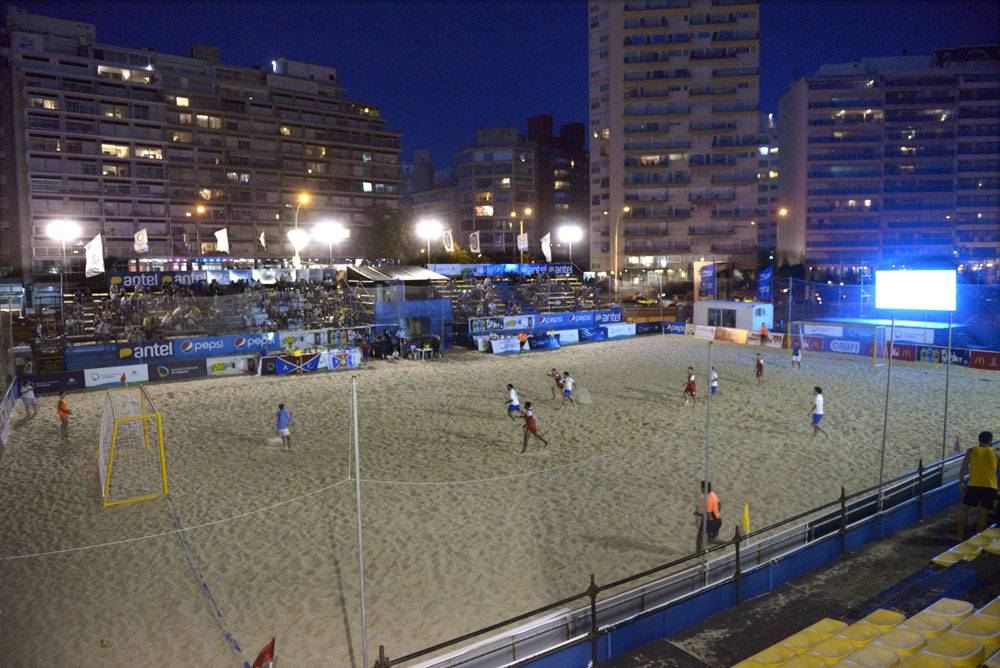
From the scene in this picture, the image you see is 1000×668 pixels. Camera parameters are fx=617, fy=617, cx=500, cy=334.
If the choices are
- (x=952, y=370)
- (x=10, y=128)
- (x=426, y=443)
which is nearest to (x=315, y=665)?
(x=426, y=443)

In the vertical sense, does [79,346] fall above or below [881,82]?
below

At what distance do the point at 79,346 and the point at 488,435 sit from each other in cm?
1805

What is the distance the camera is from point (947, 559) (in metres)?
7.05

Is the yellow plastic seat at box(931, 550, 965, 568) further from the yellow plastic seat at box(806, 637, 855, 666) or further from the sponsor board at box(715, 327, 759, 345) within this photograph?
the sponsor board at box(715, 327, 759, 345)

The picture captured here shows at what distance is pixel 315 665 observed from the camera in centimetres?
735

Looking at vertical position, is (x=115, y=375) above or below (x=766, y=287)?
below

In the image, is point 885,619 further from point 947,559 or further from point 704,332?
point 704,332

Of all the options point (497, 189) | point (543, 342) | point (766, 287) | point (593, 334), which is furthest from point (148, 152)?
point (766, 287)

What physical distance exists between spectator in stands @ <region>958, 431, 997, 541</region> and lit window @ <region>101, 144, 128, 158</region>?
6595cm

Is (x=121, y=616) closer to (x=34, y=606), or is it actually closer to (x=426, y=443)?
(x=34, y=606)

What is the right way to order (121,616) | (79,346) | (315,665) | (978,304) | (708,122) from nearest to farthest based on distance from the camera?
(315,665) → (121,616) → (79,346) → (978,304) → (708,122)

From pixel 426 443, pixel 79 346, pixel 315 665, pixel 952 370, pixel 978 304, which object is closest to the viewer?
pixel 315 665

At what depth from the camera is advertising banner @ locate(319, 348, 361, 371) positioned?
28719 millimetres

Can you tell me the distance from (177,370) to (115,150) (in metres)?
41.8
